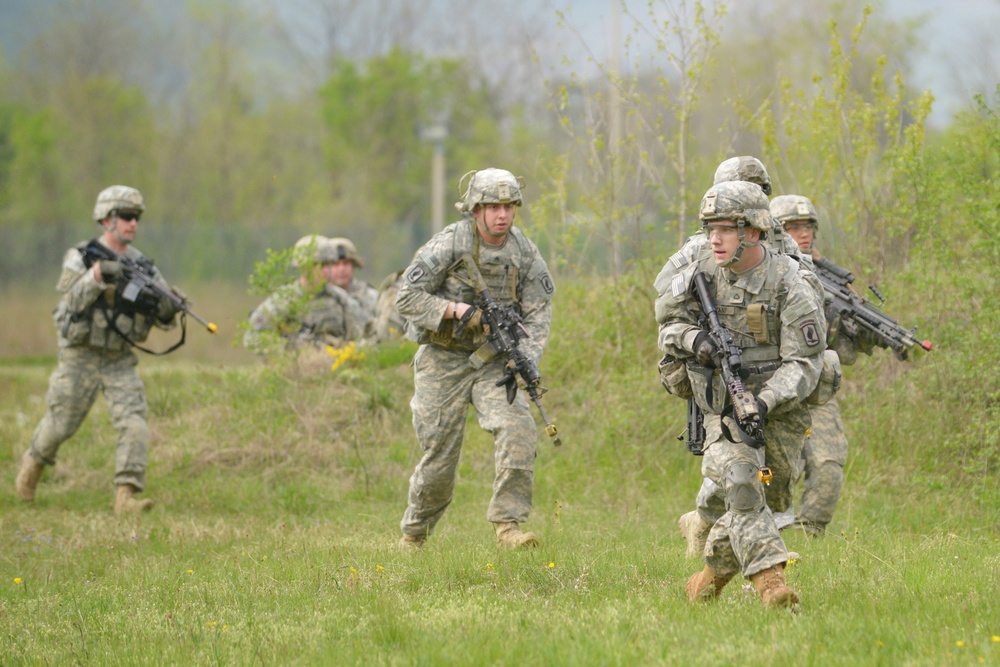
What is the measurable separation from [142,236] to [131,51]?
71.3 ft

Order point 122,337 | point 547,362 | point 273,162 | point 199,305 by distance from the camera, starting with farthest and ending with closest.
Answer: point 273,162 < point 199,305 < point 547,362 < point 122,337

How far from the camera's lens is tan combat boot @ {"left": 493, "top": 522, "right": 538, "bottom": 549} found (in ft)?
23.8

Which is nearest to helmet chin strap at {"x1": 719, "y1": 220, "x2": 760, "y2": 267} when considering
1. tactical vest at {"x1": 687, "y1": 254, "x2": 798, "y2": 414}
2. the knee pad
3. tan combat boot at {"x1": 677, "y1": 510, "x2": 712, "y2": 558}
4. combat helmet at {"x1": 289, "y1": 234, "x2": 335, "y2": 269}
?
tactical vest at {"x1": 687, "y1": 254, "x2": 798, "y2": 414}

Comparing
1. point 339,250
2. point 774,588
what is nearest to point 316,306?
point 339,250

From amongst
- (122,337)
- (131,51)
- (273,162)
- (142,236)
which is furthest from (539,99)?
(122,337)

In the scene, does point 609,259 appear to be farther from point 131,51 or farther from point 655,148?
point 131,51

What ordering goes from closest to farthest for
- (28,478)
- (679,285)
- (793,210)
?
(679,285) → (793,210) → (28,478)

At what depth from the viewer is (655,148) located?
38.2 ft

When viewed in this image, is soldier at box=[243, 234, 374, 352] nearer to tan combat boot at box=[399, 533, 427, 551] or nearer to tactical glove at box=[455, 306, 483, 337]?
tan combat boot at box=[399, 533, 427, 551]

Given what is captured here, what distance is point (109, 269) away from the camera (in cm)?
966

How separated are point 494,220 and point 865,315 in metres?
2.37

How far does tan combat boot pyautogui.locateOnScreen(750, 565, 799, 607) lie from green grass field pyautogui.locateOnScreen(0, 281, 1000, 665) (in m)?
0.08

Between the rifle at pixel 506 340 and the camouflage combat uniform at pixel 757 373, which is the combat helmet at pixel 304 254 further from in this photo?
the camouflage combat uniform at pixel 757 373

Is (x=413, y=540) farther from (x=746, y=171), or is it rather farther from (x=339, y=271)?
(x=339, y=271)
